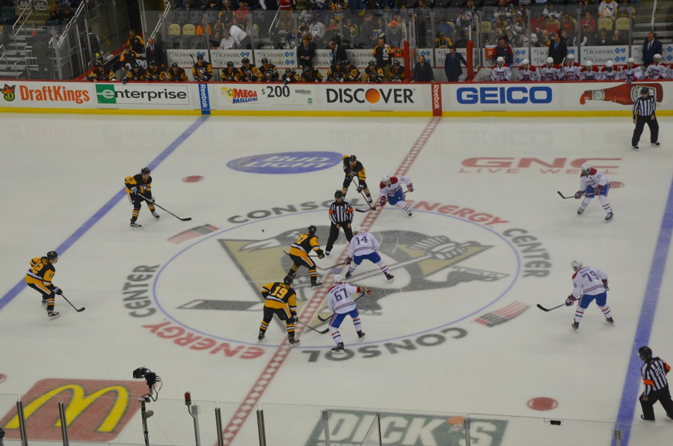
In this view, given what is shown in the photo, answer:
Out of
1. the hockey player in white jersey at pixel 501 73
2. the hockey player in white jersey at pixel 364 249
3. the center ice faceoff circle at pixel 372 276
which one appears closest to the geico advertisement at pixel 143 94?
the hockey player in white jersey at pixel 501 73

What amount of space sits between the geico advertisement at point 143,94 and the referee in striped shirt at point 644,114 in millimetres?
10440

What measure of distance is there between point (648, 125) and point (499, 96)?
3691 mm

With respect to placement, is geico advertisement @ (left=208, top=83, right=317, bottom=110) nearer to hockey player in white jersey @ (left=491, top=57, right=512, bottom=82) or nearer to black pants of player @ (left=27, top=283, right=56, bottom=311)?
hockey player in white jersey @ (left=491, top=57, right=512, bottom=82)

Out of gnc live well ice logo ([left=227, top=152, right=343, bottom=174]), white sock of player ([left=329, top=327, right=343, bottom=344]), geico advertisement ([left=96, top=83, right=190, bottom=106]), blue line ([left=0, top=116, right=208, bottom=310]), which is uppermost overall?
geico advertisement ([left=96, top=83, right=190, bottom=106])

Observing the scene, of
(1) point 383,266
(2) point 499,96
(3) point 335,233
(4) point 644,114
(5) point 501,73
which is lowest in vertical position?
(1) point 383,266

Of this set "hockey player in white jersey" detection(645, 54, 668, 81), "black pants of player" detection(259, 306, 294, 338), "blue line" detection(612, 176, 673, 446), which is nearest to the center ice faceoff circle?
"black pants of player" detection(259, 306, 294, 338)

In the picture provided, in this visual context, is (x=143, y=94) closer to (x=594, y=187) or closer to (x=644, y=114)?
(x=644, y=114)

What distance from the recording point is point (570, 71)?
77.1 ft

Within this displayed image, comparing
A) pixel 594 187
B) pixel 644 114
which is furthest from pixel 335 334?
pixel 644 114

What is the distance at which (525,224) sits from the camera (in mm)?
17859

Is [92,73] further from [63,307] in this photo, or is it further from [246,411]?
[246,411]

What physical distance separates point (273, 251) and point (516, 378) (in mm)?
5546

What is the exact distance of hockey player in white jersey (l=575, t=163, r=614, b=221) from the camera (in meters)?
17.3

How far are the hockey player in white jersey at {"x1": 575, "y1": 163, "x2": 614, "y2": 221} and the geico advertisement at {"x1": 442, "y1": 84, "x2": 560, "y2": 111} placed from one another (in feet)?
20.5
